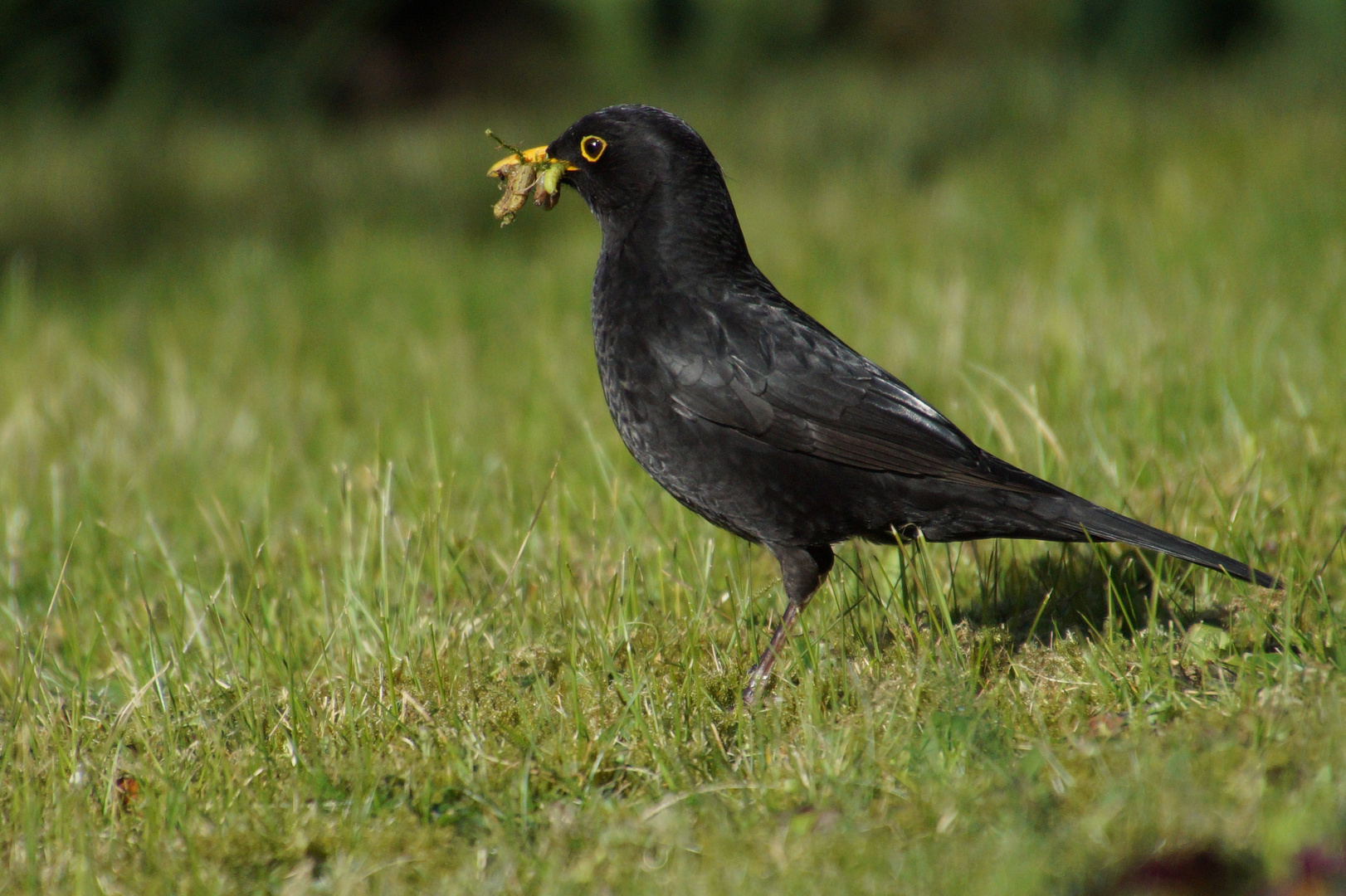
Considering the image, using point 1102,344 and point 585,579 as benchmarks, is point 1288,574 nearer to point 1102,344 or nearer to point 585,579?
point 585,579

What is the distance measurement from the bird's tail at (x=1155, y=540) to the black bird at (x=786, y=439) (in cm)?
2

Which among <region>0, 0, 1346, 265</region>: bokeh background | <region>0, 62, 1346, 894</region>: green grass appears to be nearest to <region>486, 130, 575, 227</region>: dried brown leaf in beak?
<region>0, 62, 1346, 894</region>: green grass

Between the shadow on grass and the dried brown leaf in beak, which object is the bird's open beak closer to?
the dried brown leaf in beak

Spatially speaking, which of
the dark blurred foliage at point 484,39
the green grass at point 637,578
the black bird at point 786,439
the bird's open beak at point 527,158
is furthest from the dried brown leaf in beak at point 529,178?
the dark blurred foliage at point 484,39

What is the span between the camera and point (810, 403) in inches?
126

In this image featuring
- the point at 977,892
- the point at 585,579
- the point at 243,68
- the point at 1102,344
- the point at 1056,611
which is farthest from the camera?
the point at 243,68

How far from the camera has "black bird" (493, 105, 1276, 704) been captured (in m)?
3.12

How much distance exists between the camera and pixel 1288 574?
3.06 m

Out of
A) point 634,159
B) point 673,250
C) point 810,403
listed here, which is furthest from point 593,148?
point 810,403

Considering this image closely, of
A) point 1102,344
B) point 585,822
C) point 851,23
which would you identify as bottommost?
point 585,822

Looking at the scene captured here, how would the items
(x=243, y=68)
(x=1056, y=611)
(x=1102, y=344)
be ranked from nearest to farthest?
(x=1056, y=611), (x=1102, y=344), (x=243, y=68)

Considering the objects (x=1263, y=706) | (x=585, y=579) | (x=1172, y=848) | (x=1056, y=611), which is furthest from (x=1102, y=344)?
(x=1172, y=848)

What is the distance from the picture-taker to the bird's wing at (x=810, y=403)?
124 inches

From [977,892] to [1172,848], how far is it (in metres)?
0.33
